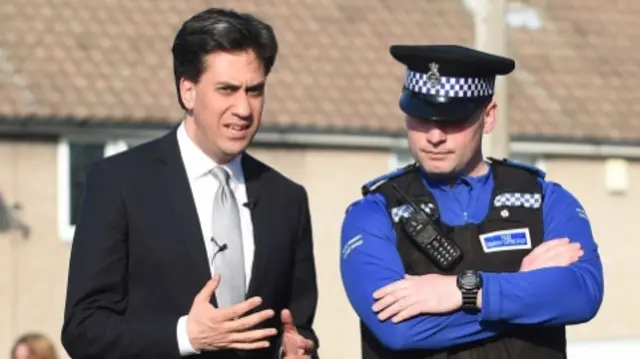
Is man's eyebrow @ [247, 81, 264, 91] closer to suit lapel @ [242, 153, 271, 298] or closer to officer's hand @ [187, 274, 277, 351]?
suit lapel @ [242, 153, 271, 298]

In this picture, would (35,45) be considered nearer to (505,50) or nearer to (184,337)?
(505,50)

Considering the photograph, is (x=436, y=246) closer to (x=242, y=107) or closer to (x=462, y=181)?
(x=462, y=181)

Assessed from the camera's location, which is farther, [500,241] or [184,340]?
[500,241]

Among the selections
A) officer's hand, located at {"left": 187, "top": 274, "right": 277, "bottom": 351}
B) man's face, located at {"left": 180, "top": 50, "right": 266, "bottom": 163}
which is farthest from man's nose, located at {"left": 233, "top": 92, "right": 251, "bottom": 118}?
officer's hand, located at {"left": 187, "top": 274, "right": 277, "bottom": 351}

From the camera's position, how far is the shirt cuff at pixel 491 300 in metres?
5.06

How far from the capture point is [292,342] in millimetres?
5215

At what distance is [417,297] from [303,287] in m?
0.41

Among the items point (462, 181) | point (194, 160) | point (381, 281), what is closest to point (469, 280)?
point (381, 281)

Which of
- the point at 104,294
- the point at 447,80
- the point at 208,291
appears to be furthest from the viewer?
the point at 447,80

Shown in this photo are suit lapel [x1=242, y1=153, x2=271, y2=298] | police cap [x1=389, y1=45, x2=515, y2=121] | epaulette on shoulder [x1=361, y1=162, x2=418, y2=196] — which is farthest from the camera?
epaulette on shoulder [x1=361, y1=162, x2=418, y2=196]

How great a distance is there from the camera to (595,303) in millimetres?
5191

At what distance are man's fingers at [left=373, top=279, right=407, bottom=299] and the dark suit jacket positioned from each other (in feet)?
Answer: 0.90

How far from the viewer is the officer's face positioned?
17.3 feet

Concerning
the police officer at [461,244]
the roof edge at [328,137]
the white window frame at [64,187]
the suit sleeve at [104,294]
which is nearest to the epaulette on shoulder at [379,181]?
the police officer at [461,244]
